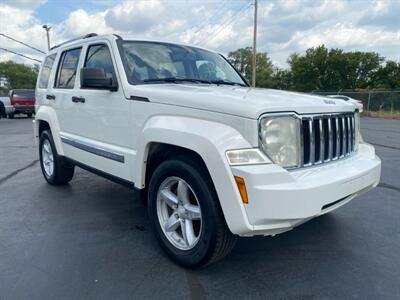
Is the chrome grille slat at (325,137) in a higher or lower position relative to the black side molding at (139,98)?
lower

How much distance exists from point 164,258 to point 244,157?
131 centimetres

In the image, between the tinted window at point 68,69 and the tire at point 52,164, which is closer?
the tinted window at point 68,69

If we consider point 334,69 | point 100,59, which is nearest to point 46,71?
point 100,59

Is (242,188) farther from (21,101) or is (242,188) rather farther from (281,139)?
(21,101)

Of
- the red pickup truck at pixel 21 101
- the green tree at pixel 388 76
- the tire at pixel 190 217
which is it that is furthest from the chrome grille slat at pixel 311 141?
the green tree at pixel 388 76

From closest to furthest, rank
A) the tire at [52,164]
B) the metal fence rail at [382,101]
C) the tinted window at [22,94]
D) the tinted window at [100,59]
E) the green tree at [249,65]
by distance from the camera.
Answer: the tinted window at [100,59] → the tire at [52,164] → the tinted window at [22,94] → the metal fence rail at [382,101] → the green tree at [249,65]

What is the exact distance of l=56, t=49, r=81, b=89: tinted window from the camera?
451 centimetres

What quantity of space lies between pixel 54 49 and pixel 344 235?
4.79m

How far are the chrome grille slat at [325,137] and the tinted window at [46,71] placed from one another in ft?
13.6

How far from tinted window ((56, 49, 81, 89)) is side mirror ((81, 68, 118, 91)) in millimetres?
1130

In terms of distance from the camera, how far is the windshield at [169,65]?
11.8ft

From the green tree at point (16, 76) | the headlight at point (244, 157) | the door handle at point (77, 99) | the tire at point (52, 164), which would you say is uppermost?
the green tree at point (16, 76)

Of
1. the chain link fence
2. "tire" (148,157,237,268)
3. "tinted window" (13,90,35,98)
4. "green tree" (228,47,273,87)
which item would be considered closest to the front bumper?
"tire" (148,157,237,268)

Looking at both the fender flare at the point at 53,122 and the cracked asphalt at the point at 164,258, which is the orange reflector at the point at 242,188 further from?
the fender flare at the point at 53,122
